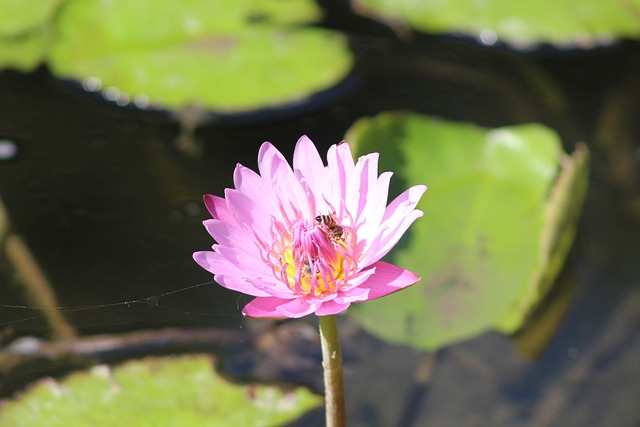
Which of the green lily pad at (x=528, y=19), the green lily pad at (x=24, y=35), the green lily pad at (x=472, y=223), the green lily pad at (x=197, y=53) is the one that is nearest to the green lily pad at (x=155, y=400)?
the green lily pad at (x=472, y=223)

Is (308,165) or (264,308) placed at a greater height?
(308,165)

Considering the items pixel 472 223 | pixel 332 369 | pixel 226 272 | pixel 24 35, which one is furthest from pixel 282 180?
pixel 24 35

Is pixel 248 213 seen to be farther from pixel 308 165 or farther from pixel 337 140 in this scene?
pixel 337 140

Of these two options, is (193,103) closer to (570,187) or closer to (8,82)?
(8,82)

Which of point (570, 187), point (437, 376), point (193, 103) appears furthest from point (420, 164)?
point (193, 103)

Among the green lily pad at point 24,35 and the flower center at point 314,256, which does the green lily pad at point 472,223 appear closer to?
the flower center at point 314,256

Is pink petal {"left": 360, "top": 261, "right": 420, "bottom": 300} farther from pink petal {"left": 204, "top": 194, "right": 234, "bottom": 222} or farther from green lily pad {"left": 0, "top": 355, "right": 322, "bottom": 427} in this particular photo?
green lily pad {"left": 0, "top": 355, "right": 322, "bottom": 427}

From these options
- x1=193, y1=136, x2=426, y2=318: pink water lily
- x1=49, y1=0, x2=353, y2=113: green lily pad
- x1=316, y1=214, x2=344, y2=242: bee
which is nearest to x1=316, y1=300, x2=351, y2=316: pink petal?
x1=193, y1=136, x2=426, y2=318: pink water lily
